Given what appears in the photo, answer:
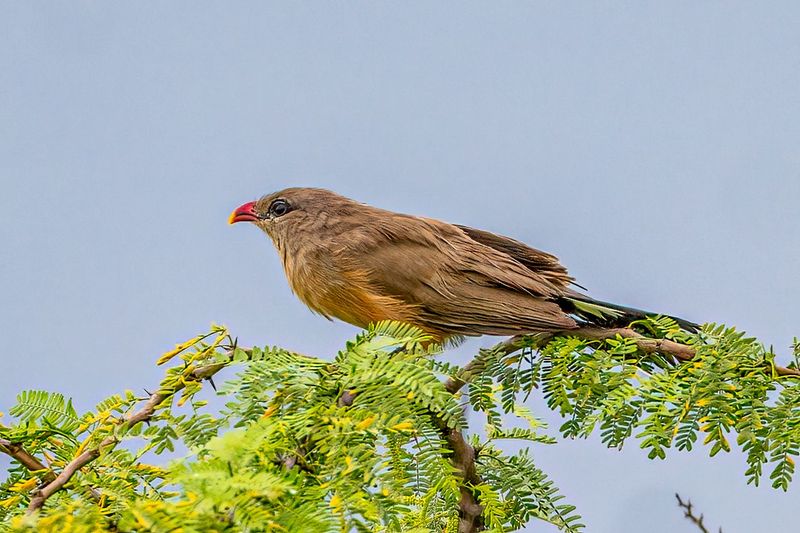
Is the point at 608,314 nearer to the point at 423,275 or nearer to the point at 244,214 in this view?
the point at 423,275

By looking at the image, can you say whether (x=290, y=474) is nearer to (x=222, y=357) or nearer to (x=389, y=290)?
(x=222, y=357)

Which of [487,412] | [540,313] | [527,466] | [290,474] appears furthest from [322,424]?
[540,313]

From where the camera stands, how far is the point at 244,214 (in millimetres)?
4352

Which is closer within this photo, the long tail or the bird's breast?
the long tail

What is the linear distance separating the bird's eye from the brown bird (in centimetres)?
22

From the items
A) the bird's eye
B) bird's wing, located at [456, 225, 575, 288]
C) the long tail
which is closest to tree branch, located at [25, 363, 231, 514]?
the long tail

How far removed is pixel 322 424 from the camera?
1903 millimetres

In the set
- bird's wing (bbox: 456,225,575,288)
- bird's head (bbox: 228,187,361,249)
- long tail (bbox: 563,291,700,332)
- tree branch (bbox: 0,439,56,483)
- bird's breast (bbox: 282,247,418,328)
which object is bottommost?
tree branch (bbox: 0,439,56,483)

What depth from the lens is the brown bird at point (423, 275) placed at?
11.0ft

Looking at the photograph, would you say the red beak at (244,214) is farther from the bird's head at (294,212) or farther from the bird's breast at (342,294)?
the bird's breast at (342,294)

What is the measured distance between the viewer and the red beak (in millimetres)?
4336

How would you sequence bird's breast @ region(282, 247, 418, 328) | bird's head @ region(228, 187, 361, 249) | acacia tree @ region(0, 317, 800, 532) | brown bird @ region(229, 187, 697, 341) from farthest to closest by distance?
1. bird's head @ region(228, 187, 361, 249)
2. bird's breast @ region(282, 247, 418, 328)
3. brown bird @ region(229, 187, 697, 341)
4. acacia tree @ region(0, 317, 800, 532)

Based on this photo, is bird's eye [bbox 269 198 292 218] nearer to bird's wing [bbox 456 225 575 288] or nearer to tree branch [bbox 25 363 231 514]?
bird's wing [bbox 456 225 575 288]

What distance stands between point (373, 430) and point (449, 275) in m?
1.75
